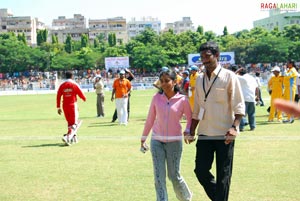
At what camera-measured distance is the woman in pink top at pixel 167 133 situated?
5.84 metres

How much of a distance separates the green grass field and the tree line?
62.1m

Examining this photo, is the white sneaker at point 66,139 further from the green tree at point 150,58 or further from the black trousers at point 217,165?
the green tree at point 150,58

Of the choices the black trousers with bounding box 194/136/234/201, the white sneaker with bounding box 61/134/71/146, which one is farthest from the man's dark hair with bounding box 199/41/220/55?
the white sneaker with bounding box 61/134/71/146

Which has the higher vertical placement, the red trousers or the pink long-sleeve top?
the pink long-sleeve top

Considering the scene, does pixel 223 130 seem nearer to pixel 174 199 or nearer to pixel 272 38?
pixel 174 199

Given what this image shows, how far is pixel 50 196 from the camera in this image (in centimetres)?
687

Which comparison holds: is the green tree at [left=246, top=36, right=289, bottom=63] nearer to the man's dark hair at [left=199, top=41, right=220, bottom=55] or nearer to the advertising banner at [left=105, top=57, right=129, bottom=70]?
the advertising banner at [left=105, top=57, right=129, bottom=70]

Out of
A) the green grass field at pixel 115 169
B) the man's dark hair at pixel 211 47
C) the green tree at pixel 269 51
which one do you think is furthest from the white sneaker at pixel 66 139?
the green tree at pixel 269 51

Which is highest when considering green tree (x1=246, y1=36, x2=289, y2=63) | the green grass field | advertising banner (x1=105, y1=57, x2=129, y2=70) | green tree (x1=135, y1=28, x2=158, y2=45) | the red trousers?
green tree (x1=135, y1=28, x2=158, y2=45)

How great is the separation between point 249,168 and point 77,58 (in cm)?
8215

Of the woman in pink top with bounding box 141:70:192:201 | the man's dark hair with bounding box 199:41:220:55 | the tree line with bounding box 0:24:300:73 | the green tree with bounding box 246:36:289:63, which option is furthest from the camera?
the tree line with bounding box 0:24:300:73

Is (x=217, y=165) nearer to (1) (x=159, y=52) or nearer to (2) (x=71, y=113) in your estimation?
(2) (x=71, y=113)

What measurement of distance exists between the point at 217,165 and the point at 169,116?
2.66ft

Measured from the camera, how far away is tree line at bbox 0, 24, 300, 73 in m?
73.8
